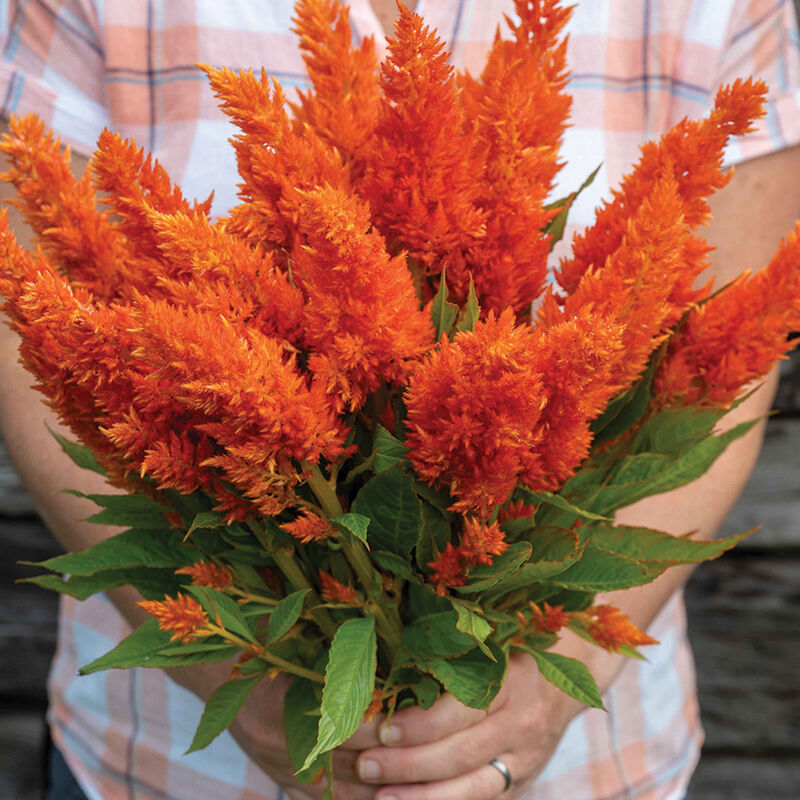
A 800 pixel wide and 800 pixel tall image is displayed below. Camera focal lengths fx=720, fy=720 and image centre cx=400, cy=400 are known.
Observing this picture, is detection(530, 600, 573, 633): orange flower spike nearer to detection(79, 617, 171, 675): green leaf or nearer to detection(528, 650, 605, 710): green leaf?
detection(528, 650, 605, 710): green leaf

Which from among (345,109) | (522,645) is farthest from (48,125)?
(522,645)

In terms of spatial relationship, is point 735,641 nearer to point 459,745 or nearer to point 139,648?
point 459,745

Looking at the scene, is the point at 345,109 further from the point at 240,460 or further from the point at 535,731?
the point at 535,731

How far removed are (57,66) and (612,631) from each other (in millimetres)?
590

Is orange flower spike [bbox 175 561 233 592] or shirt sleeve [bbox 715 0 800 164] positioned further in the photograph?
shirt sleeve [bbox 715 0 800 164]

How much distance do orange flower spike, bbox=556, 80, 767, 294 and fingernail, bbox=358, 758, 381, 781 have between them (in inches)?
11.2

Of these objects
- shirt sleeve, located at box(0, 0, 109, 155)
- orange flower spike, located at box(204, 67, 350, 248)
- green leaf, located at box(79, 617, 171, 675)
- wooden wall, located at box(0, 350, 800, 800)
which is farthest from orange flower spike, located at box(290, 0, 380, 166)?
wooden wall, located at box(0, 350, 800, 800)

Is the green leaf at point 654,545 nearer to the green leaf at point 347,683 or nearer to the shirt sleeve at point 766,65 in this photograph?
the green leaf at point 347,683

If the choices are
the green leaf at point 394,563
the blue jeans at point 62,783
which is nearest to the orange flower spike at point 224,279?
the green leaf at point 394,563

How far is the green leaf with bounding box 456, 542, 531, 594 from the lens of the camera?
0.97 feet

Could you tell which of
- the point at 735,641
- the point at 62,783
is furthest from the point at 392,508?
the point at 735,641

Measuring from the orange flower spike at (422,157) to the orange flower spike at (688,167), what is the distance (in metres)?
0.05

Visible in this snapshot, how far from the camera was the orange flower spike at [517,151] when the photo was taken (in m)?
0.28

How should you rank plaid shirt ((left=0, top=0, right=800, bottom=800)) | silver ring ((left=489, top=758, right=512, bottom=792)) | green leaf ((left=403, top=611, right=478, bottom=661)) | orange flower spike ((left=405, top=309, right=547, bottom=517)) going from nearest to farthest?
orange flower spike ((left=405, top=309, right=547, bottom=517))
green leaf ((left=403, top=611, right=478, bottom=661))
silver ring ((left=489, top=758, right=512, bottom=792))
plaid shirt ((left=0, top=0, right=800, bottom=800))
